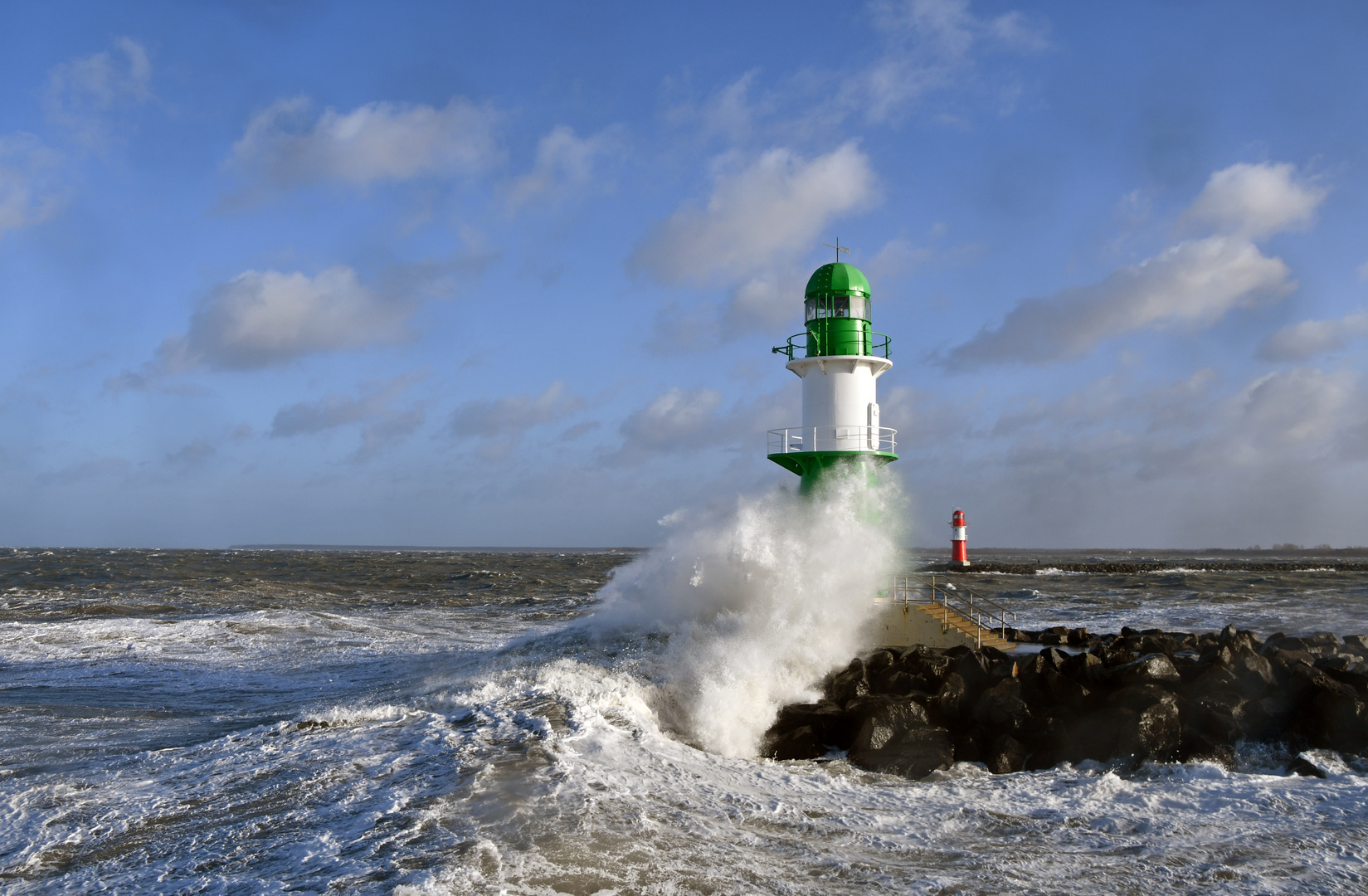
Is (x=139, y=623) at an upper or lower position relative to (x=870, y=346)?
lower

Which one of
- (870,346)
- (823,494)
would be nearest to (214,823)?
(823,494)

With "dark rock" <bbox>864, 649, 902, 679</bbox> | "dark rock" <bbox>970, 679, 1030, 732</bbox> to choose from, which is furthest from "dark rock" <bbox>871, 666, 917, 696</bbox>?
"dark rock" <bbox>970, 679, 1030, 732</bbox>

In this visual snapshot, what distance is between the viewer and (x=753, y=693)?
932 cm

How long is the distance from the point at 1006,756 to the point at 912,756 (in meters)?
0.92

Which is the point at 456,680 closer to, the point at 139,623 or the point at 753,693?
the point at 753,693

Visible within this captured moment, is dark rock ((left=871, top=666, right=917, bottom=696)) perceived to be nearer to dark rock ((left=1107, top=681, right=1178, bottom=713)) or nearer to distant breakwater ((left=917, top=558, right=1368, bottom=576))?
dark rock ((left=1107, top=681, right=1178, bottom=713))

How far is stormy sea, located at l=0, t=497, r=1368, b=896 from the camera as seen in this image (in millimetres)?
5242

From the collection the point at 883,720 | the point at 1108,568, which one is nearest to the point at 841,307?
the point at 883,720

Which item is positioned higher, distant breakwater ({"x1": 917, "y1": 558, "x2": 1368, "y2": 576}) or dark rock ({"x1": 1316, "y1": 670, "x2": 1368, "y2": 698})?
dark rock ({"x1": 1316, "y1": 670, "x2": 1368, "y2": 698})

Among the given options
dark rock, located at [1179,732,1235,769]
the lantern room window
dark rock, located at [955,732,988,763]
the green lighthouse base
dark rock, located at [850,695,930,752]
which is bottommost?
dark rock, located at [955,732,988,763]

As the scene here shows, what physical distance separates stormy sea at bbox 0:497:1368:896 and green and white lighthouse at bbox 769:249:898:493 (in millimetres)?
877

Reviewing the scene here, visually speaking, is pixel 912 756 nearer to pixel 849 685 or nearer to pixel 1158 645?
pixel 849 685

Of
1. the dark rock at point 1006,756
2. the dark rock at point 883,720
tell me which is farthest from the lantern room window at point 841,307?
the dark rock at point 1006,756

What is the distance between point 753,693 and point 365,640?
9.91m
